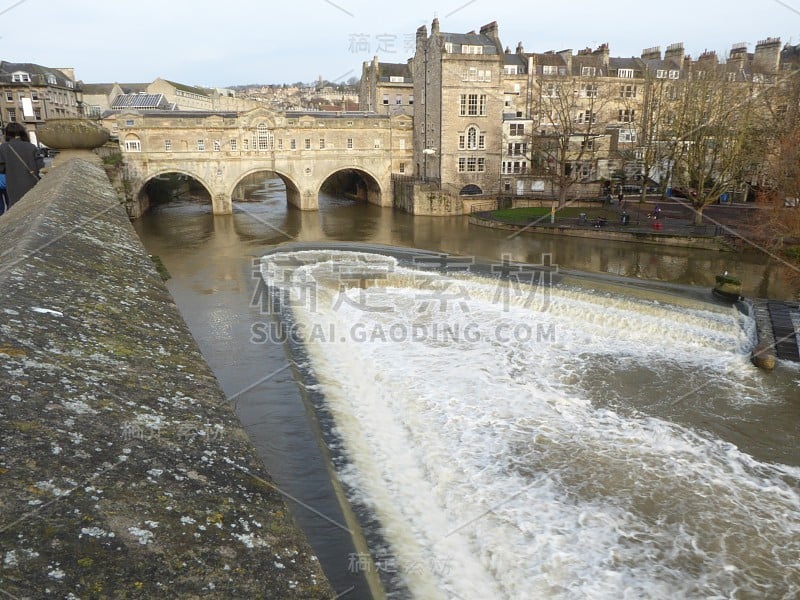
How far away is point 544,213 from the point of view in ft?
127

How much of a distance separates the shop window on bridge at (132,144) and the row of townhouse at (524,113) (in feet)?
67.4

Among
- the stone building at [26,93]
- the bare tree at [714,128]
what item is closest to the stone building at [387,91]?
the bare tree at [714,128]

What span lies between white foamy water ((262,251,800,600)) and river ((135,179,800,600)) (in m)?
0.04

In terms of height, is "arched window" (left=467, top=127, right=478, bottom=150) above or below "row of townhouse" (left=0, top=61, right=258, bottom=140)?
below

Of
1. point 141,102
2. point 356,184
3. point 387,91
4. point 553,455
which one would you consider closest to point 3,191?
point 553,455

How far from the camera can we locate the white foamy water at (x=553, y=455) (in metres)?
8.16

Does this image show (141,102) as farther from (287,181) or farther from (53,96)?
(287,181)

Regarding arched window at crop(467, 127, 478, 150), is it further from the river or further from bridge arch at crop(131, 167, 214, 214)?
the river

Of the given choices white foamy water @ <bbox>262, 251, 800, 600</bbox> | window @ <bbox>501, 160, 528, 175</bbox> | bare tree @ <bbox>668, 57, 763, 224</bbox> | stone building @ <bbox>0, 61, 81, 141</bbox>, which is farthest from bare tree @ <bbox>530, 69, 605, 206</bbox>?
stone building @ <bbox>0, 61, 81, 141</bbox>

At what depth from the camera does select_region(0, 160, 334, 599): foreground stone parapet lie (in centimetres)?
250

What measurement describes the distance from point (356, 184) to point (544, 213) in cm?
2279

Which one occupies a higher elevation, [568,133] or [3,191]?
[568,133]

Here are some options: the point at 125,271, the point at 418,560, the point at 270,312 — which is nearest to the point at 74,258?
the point at 125,271

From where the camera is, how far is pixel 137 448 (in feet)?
11.0
